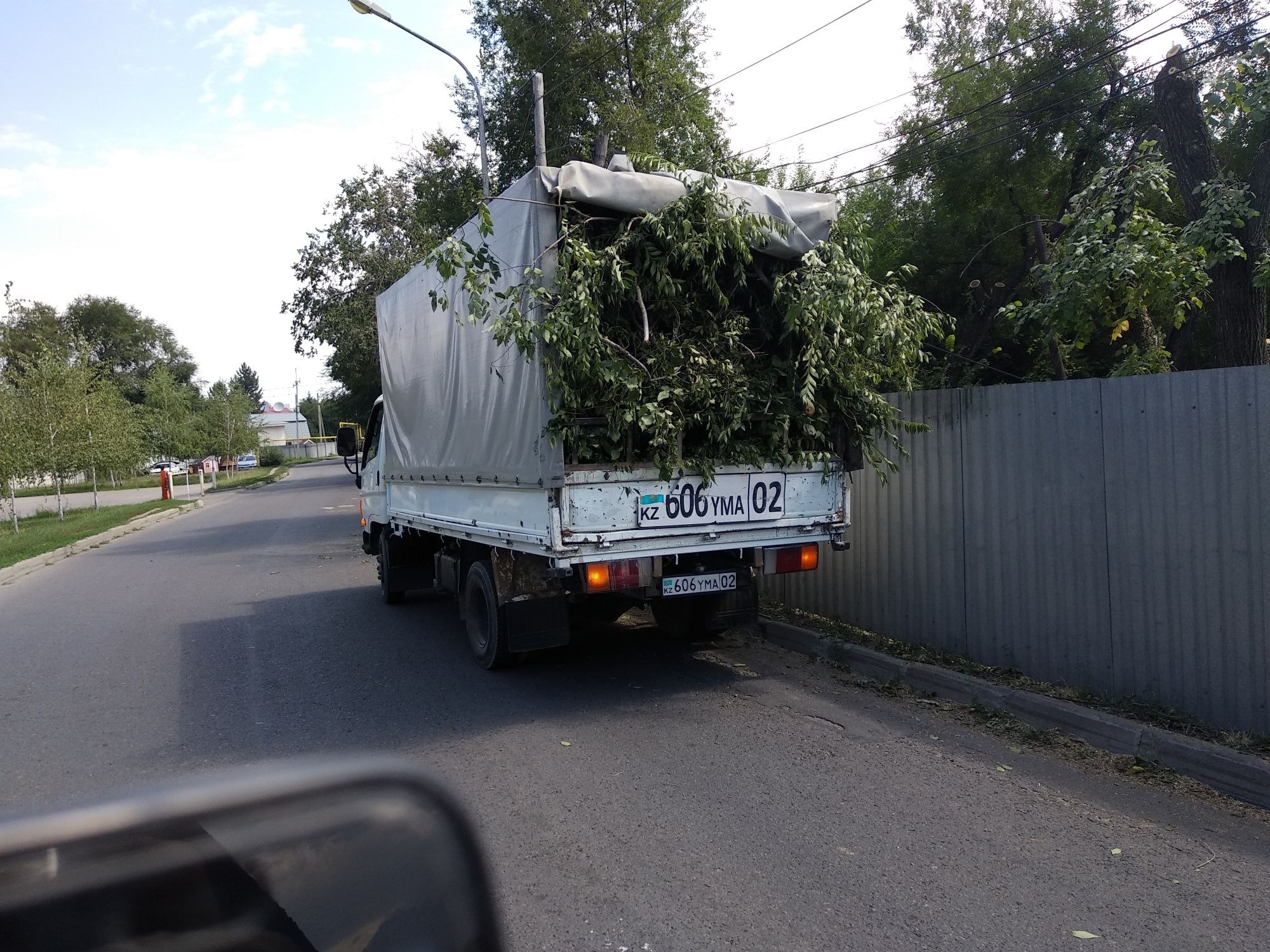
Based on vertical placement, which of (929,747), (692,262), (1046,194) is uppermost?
(1046,194)

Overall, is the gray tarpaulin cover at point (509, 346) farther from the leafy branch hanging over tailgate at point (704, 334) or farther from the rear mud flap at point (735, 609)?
the rear mud flap at point (735, 609)

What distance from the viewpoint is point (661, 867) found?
12.0 ft

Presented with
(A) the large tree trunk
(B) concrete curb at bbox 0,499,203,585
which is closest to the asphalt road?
(A) the large tree trunk

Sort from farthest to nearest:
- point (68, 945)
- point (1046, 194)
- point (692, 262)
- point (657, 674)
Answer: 1. point (1046, 194)
2. point (657, 674)
3. point (692, 262)
4. point (68, 945)

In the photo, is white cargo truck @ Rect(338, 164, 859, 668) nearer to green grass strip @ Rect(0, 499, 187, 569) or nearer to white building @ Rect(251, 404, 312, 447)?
green grass strip @ Rect(0, 499, 187, 569)

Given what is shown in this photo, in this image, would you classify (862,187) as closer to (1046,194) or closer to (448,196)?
(1046,194)

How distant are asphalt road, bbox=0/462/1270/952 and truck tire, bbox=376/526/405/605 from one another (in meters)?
0.83

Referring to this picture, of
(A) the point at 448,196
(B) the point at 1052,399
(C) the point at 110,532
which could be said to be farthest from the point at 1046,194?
(C) the point at 110,532

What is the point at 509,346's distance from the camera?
20.2ft

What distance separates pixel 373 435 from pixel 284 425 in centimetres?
13321

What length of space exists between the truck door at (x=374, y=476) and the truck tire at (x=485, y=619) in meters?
2.86

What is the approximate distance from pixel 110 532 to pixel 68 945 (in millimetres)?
22173

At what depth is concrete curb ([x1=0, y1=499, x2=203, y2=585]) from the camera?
46.0 ft

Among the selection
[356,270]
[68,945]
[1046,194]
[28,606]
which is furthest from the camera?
[356,270]
